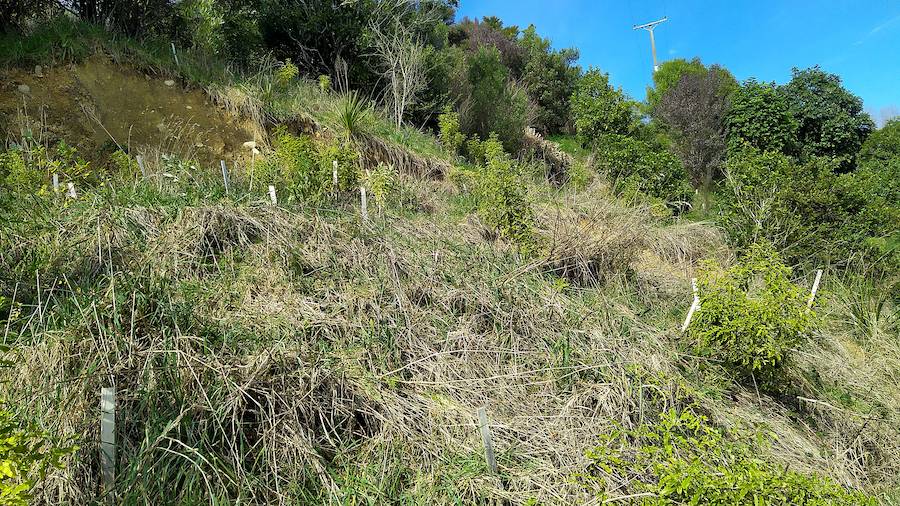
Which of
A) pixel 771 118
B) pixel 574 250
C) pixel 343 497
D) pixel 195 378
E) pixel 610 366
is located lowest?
pixel 343 497

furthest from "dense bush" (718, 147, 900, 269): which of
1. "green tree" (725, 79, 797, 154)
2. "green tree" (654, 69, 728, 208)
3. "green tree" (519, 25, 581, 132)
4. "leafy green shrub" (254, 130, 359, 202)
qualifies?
"green tree" (519, 25, 581, 132)

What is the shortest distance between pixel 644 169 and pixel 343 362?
814 cm

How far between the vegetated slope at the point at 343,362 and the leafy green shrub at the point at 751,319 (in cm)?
20

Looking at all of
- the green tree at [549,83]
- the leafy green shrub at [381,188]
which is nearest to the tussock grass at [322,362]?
the leafy green shrub at [381,188]

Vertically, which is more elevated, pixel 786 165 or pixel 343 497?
pixel 786 165

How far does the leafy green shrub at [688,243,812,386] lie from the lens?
3.11m

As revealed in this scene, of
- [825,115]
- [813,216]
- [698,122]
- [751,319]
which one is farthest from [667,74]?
[751,319]

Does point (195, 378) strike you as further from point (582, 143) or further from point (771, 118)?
point (771, 118)

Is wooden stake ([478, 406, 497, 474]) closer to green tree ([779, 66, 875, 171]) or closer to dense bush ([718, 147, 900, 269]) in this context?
dense bush ([718, 147, 900, 269])

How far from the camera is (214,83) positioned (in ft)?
22.3

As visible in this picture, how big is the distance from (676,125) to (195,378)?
56.7ft

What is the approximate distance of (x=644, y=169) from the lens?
30.2 feet

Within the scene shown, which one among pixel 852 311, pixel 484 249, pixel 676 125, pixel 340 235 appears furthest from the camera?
pixel 676 125

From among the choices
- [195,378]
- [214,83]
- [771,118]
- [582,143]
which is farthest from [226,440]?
[771,118]
